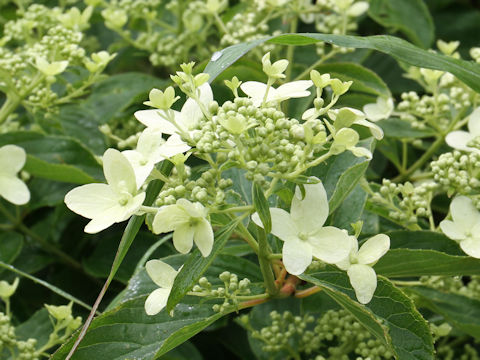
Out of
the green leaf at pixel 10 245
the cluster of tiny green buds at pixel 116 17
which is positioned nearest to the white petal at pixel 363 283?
the green leaf at pixel 10 245

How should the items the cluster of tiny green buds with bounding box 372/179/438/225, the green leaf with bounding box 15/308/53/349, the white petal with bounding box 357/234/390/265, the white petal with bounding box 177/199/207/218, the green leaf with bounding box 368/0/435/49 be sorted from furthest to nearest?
the green leaf with bounding box 368/0/435/49 → the green leaf with bounding box 15/308/53/349 → the cluster of tiny green buds with bounding box 372/179/438/225 → the white petal with bounding box 357/234/390/265 → the white petal with bounding box 177/199/207/218

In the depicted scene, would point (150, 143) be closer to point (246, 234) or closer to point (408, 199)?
point (246, 234)

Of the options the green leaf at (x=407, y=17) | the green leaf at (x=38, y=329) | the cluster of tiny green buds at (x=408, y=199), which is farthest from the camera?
the green leaf at (x=407, y=17)

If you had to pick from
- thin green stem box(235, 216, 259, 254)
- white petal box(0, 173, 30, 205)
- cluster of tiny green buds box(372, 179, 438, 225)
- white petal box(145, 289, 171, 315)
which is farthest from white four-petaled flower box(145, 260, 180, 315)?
white petal box(0, 173, 30, 205)

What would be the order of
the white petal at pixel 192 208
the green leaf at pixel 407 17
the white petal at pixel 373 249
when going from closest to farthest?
the white petal at pixel 192 208, the white petal at pixel 373 249, the green leaf at pixel 407 17

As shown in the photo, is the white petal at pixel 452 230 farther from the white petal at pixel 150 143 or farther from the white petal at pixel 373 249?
the white petal at pixel 150 143

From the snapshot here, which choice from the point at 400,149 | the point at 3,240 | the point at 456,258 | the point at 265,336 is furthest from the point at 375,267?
the point at 3,240

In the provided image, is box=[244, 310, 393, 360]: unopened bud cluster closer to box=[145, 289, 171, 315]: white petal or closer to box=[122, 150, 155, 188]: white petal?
box=[145, 289, 171, 315]: white petal

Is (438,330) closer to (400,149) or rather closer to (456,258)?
(456,258)
